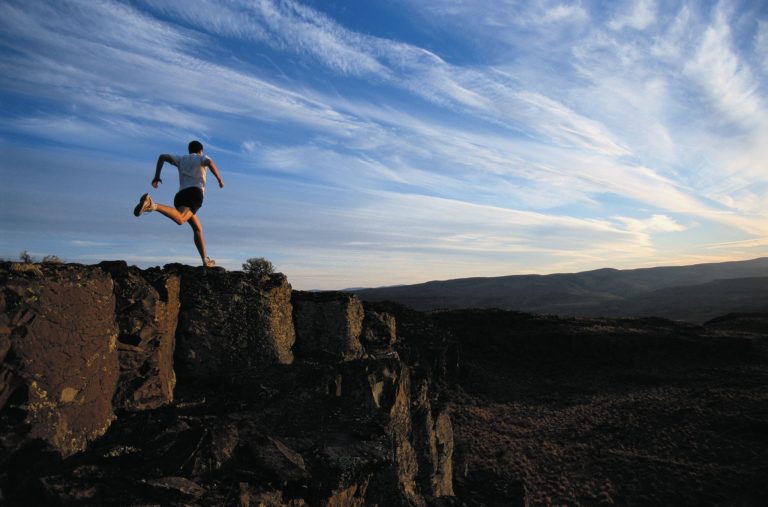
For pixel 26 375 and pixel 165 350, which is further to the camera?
pixel 165 350

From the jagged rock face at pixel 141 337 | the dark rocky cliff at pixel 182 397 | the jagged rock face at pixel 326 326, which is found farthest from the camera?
the jagged rock face at pixel 326 326

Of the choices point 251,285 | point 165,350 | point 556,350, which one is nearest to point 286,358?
point 251,285

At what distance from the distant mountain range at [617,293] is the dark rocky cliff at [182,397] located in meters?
69.7

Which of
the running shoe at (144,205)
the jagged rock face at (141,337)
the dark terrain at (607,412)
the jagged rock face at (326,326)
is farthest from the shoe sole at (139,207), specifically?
the dark terrain at (607,412)

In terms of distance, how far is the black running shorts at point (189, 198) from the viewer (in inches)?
217

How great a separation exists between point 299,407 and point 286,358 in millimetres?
1296

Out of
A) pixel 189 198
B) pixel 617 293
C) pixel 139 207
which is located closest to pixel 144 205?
pixel 139 207

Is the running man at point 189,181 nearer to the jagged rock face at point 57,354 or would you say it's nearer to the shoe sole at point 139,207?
the shoe sole at point 139,207

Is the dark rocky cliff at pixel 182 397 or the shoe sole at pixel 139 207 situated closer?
the dark rocky cliff at pixel 182 397

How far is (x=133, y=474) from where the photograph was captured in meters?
2.99

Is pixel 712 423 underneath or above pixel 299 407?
underneath

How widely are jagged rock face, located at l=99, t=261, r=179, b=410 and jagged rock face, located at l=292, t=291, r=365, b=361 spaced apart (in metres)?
2.51

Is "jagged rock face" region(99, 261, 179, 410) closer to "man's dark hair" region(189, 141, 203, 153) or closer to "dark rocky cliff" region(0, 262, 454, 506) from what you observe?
"dark rocky cliff" region(0, 262, 454, 506)

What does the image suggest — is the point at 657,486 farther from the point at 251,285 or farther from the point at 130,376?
the point at 130,376
